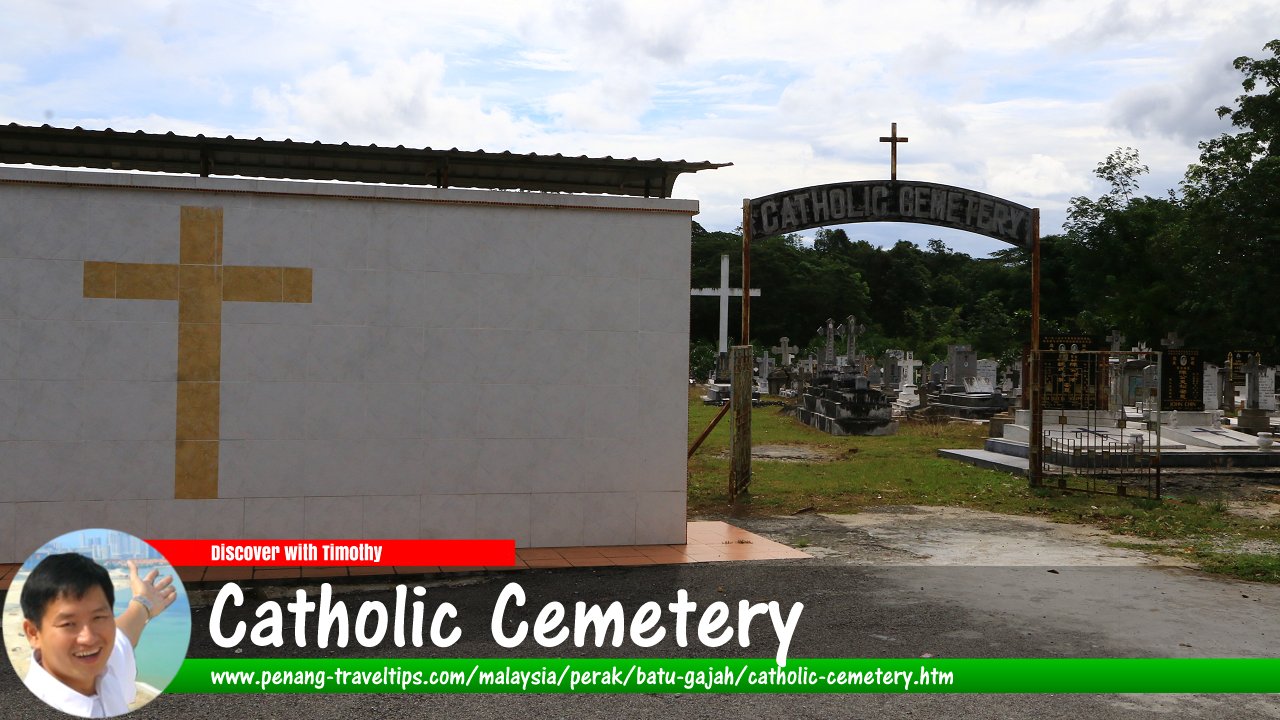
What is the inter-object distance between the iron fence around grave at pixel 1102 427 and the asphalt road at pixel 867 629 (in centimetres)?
614

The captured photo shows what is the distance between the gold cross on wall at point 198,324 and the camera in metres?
8.34

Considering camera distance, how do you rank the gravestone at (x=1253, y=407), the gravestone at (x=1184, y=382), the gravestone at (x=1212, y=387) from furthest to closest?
the gravestone at (x=1212, y=387), the gravestone at (x=1184, y=382), the gravestone at (x=1253, y=407)

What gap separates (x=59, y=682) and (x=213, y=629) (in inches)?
122

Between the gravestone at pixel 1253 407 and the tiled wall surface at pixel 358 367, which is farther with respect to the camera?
the gravestone at pixel 1253 407

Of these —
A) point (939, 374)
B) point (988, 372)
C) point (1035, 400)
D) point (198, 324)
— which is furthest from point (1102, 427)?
point (939, 374)

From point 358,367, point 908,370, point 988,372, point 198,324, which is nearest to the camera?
point 198,324

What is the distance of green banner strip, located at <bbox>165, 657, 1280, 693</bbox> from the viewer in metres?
5.30

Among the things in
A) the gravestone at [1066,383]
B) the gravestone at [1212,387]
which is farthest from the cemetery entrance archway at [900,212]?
the gravestone at [1212,387]

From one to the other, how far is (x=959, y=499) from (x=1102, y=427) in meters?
6.39

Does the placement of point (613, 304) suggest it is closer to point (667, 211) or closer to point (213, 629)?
point (667, 211)

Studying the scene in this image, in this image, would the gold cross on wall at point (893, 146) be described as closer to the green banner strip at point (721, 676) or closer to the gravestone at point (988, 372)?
the green banner strip at point (721, 676)

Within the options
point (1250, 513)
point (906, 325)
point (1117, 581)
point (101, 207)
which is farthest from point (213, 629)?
point (906, 325)

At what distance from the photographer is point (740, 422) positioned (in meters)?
12.8

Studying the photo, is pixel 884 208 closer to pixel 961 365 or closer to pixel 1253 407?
pixel 1253 407
